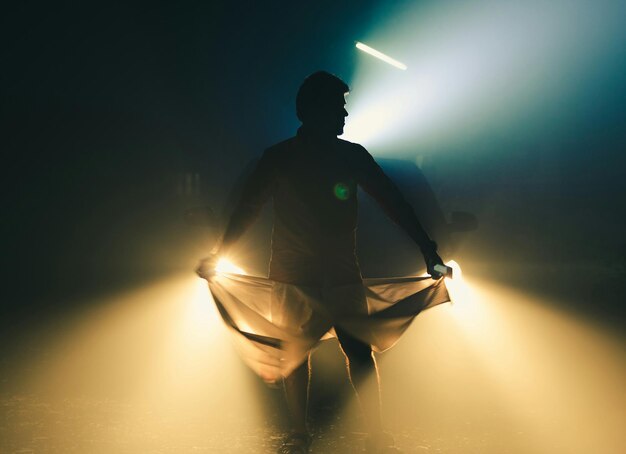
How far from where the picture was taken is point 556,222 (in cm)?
1666

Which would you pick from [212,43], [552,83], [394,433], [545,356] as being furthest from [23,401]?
[552,83]

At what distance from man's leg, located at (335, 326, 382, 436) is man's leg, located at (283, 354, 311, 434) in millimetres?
245

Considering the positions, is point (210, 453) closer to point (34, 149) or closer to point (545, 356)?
point (545, 356)

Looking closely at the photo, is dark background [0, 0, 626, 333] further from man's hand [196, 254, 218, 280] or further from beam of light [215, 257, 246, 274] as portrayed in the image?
man's hand [196, 254, 218, 280]

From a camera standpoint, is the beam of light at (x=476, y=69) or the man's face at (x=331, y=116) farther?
the beam of light at (x=476, y=69)

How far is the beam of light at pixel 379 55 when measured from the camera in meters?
9.14

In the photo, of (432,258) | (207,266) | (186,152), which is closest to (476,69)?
(186,152)

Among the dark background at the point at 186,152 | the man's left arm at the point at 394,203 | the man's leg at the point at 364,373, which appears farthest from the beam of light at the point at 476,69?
the man's leg at the point at 364,373

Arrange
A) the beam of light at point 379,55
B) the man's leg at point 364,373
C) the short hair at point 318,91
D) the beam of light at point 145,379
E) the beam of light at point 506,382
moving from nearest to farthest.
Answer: the short hair at point 318,91
the man's leg at point 364,373
the beam of light at point 506,382
the beam of light at point 145,379
the beam of light at point 379,55

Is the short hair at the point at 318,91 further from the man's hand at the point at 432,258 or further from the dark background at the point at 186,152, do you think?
the dark background at the point at 186,152

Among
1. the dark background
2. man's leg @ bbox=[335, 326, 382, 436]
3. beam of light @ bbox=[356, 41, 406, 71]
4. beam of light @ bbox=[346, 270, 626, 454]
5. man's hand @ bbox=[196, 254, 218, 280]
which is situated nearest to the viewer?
man's leg @ bbox=[335, 326, 382, 436]

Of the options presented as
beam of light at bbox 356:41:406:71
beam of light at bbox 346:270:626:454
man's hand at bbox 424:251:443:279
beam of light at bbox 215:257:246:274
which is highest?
beam of light at bbox 356:41:406:71

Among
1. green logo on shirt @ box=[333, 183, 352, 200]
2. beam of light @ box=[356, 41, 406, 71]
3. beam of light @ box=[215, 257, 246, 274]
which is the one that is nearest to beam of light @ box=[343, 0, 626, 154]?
beam of light @ box=[356, 41, 406, 71]

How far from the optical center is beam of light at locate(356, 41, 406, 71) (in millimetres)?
9141
